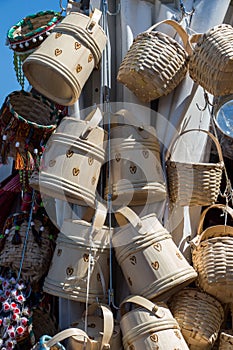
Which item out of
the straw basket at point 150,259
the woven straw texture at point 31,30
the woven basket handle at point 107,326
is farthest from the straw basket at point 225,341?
the woven straw texture at point 31,30

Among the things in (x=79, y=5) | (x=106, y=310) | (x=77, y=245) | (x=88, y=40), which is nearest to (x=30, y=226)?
(x=77, y=245)

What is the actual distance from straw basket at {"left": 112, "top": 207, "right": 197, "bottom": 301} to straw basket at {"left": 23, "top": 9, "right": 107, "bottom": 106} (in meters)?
0.31

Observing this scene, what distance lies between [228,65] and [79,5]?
48cm

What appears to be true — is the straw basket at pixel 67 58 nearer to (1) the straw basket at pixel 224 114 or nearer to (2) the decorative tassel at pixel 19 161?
(2) the decorative tassel at pixel 19 161

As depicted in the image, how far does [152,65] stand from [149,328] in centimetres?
57

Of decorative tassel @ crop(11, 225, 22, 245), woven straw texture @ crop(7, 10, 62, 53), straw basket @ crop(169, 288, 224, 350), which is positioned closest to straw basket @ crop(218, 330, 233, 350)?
straw basket @ crop(169, 288, 224, 350)

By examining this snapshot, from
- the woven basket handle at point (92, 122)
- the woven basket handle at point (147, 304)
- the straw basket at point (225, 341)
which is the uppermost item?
the woven basket handle at point (92, 122)

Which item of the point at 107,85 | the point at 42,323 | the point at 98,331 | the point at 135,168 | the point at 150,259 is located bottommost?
the point at 42,323

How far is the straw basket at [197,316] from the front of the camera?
160cm

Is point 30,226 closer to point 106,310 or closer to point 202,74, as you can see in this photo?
point 106,310

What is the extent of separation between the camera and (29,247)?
5.76 ft

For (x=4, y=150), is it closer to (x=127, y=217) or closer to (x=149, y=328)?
(x=127, y=217)

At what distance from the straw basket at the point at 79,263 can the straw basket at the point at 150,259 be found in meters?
0.04

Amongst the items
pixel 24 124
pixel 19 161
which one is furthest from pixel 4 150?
pixel 24 124
